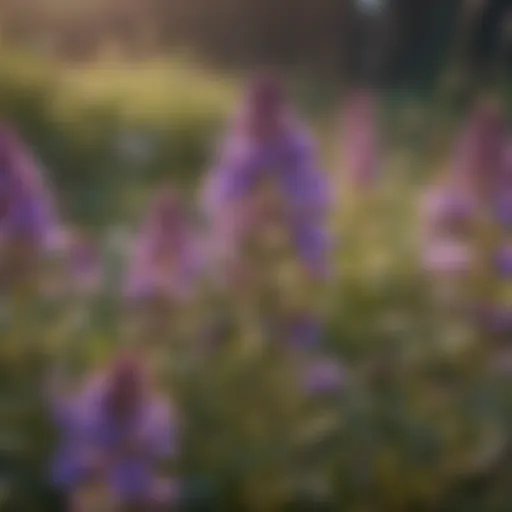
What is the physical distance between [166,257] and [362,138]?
0.90 ft

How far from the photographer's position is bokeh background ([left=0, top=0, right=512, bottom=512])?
1.30 m

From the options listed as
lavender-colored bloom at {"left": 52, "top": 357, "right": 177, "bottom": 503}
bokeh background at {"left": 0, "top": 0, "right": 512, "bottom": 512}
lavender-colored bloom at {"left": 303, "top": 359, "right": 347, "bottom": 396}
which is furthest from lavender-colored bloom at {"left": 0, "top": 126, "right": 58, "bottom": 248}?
lavender-colored bloom at {"left": 303, "top": 359, "right": 347, "bottom": 396}

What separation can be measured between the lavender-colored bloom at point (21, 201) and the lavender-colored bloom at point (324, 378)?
1.10ft

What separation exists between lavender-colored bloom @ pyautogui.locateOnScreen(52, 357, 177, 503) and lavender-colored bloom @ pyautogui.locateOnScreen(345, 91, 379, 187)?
0.35m

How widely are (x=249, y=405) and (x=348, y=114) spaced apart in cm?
37

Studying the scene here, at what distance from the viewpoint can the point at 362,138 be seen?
4.51 ft

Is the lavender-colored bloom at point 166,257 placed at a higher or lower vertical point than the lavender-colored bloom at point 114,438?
higher

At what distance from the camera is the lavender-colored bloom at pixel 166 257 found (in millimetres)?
1329

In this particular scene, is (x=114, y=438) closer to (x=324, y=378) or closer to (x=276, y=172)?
(x=324, y=378)

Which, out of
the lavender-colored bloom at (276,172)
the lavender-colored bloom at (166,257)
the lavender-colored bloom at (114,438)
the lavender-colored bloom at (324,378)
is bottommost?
the lavender-colored bloom at (114,438)

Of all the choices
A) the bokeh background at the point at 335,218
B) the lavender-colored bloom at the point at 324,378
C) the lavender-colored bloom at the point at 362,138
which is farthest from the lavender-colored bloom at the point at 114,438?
the lavender-colored bloom at the point at 362,138

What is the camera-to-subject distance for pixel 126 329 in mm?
1315

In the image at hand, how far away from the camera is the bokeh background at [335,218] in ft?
4.27

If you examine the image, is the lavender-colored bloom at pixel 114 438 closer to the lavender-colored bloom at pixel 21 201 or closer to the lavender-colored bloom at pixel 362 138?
the lavender-colored bloom at pixel 21 201
